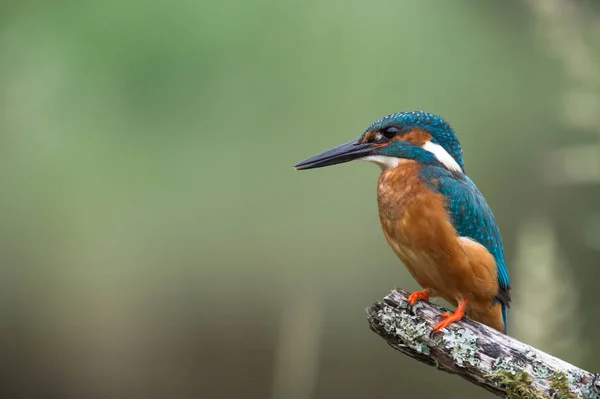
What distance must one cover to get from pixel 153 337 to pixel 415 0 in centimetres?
282

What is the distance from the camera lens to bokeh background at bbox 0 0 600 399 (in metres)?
5.28

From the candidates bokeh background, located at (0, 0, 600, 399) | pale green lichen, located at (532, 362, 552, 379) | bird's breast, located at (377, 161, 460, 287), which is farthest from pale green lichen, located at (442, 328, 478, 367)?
bokeh background, located at (0, 0, 600, 399)

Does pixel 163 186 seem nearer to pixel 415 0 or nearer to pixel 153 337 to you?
pixel 153 337

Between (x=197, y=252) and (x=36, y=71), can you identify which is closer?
(x=36, y=71)

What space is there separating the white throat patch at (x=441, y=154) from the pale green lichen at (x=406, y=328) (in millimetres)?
571

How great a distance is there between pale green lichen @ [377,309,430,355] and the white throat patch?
57 centimetres

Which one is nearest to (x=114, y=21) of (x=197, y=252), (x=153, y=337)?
(x=197, y=252)

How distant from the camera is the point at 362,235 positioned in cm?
548

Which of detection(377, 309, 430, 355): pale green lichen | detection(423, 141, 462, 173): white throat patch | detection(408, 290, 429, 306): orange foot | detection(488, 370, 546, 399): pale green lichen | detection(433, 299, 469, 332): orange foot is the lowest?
detection(488, 370, 546, 399): pale green lichen

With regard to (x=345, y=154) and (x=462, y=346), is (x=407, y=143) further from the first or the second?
(x=462, y=346)

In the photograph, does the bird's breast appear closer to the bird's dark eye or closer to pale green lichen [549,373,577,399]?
the bird's dark eye

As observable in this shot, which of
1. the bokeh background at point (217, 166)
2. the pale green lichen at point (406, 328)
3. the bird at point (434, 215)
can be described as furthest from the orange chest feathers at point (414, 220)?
the bokeh background at point (217, 166)

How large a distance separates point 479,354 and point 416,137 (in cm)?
77

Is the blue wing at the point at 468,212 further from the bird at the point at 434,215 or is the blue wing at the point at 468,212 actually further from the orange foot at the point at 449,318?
the orange foot at the point at 449,318
